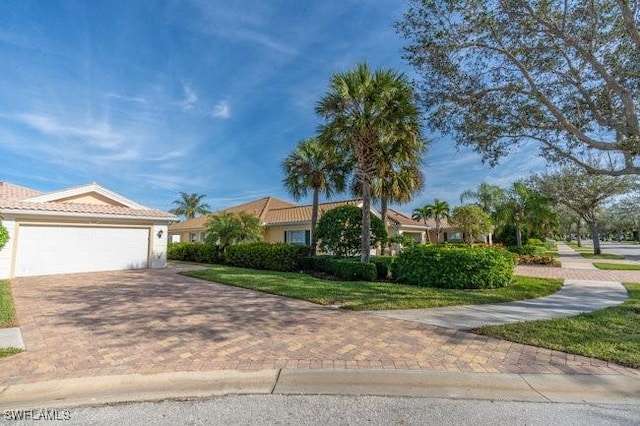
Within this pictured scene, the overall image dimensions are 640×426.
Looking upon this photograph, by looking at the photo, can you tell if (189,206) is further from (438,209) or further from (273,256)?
(273,256)

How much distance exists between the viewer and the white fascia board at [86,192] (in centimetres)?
1540

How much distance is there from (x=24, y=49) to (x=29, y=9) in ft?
5.59

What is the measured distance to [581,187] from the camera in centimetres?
2703

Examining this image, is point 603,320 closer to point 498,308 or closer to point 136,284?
point 498,308

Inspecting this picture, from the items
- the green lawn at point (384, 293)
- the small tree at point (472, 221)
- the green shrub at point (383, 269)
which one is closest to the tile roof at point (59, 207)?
the green lawn at point (384, 293)

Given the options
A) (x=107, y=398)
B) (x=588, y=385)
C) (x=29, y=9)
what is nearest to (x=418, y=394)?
(x=588, y=385)

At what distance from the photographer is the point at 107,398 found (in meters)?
3.54

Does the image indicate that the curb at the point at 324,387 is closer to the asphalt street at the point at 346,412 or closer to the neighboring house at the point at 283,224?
the asphalt street at the point at 346,412

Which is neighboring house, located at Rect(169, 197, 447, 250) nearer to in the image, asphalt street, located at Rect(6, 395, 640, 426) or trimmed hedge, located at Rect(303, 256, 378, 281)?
trimmed hedge, located at Rect(303, 256, 378, 281)

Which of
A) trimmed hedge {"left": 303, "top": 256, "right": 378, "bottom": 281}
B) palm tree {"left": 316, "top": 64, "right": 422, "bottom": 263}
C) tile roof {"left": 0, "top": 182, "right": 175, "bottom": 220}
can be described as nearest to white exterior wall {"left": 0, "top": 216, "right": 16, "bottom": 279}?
tile roof {"left": 0, "top": 182, "right": 175, "bottom": 220}

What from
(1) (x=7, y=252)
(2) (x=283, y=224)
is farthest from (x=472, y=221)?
(1) (x=7, y=252)

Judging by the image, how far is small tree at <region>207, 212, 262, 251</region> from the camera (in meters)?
19.4

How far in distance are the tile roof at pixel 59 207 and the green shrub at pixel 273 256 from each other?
15.3 feet

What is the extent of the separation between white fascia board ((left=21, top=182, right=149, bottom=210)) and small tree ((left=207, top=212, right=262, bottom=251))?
12.5ft
